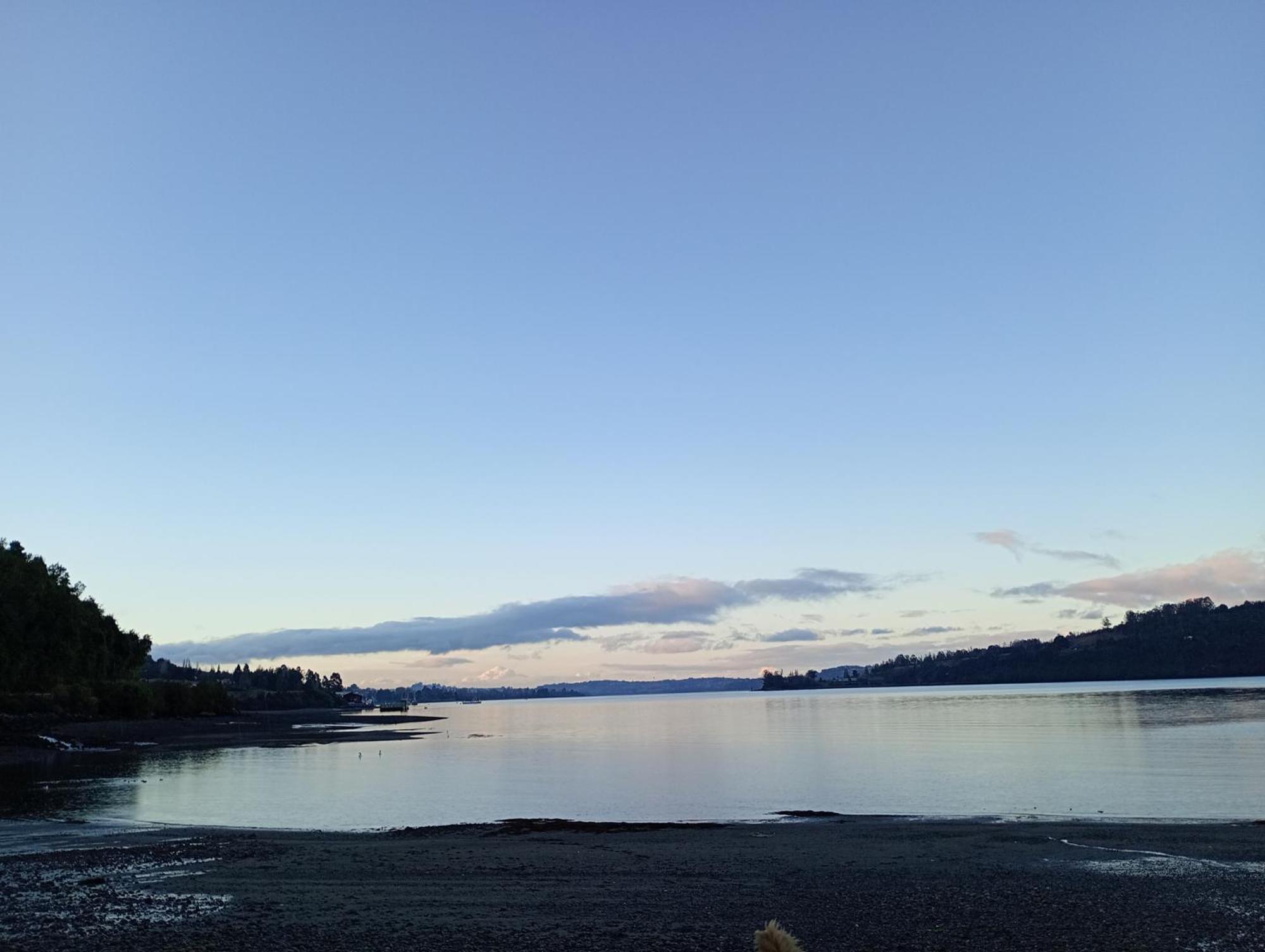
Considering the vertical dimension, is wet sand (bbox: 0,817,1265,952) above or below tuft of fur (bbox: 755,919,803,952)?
below

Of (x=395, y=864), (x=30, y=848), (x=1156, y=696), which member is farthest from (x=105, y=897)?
(x=1156, y=696)

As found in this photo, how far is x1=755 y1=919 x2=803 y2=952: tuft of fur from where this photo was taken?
4781 millimetres

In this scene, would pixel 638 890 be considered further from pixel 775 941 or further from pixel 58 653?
pixel 58 653

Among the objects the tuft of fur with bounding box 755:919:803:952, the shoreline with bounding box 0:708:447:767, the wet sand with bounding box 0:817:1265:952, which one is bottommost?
Answer: the shoreline with bounding box 0:708:447:767

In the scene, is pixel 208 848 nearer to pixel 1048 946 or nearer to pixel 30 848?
pixel 30 848

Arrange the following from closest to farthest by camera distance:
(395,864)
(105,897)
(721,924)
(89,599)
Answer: (721,924) → (105,897) → (395,864) → (89,599)

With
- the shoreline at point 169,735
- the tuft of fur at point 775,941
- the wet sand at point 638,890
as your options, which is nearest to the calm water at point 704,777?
the shoreline at point 169,735

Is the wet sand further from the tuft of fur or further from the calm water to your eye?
the tuft of fur

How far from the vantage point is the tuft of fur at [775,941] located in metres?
4.78

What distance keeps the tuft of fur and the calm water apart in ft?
125

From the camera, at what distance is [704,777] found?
6094cm

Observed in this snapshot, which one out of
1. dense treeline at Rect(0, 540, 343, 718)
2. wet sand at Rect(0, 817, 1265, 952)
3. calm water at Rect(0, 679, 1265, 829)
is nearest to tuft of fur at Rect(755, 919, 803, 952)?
wet sand at Rect(0, 817, 1265, 952)

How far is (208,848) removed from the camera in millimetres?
27375

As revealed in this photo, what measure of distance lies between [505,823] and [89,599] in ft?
Answer: 416
